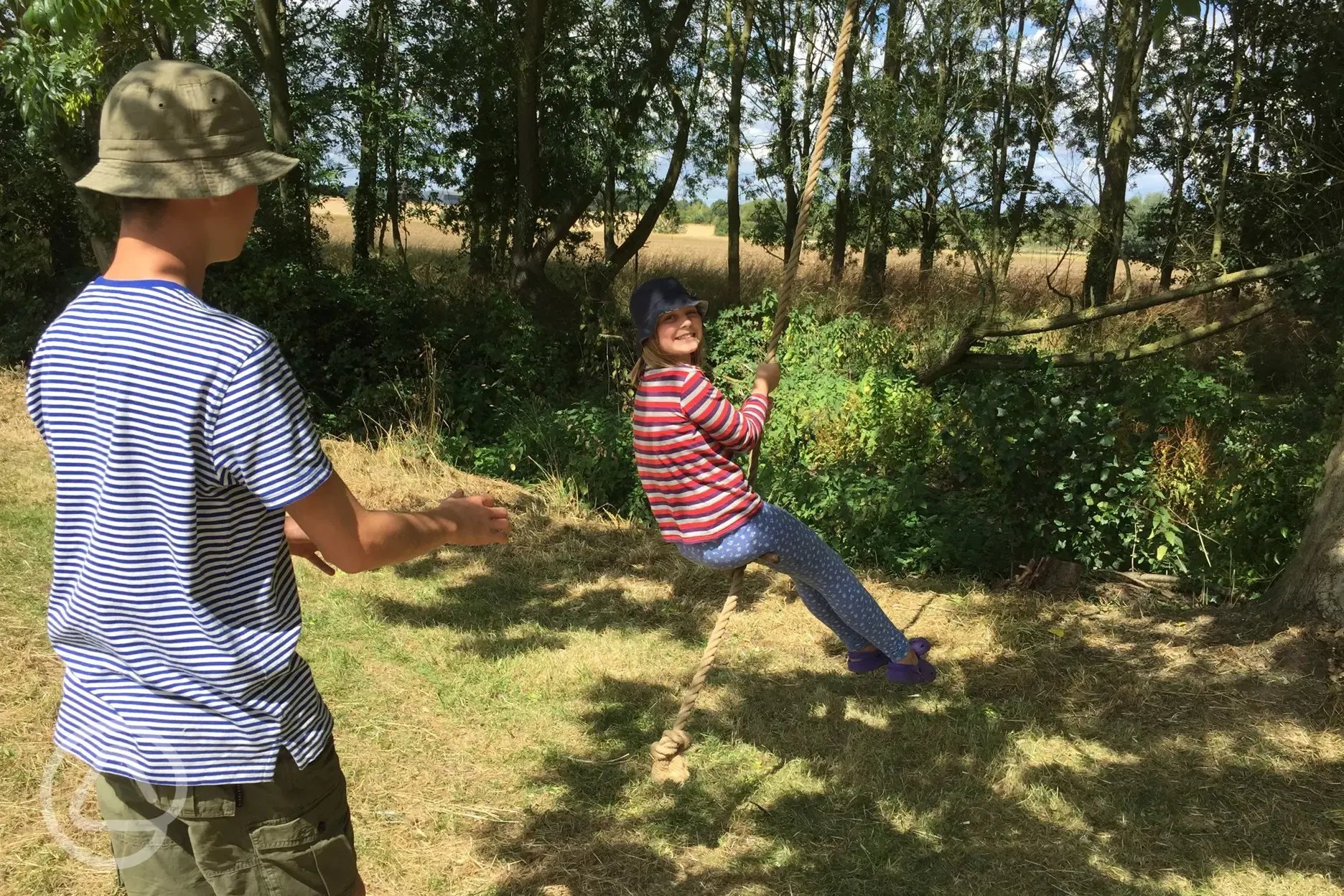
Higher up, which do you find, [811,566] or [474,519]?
[474,519]

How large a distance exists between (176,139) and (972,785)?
11.6 feet

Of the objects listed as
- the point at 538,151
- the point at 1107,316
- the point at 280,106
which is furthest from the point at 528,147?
the point at 1107,316

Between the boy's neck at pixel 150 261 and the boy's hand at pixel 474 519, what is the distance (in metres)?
0.61

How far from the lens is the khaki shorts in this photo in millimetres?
1701

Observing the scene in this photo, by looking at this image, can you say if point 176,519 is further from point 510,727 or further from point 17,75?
point 17,75

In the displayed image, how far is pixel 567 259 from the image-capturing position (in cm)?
1411

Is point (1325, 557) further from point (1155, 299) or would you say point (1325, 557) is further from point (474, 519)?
point (474, 519)

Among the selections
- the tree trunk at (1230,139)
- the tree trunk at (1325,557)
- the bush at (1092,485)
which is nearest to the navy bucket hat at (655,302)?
the tree trunk at (1325,557)

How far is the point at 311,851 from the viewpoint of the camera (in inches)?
71.6

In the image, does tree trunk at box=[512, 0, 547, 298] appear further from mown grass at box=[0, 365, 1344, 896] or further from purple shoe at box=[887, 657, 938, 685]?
purple shoe at box=[887, 657, 938, 685]

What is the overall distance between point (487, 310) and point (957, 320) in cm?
584

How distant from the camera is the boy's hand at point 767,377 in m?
3.48

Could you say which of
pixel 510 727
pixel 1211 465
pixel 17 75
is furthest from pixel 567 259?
pixel 510 727

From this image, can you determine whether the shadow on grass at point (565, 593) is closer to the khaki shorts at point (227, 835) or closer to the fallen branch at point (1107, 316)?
the khaki shorts at point (227, 835)
